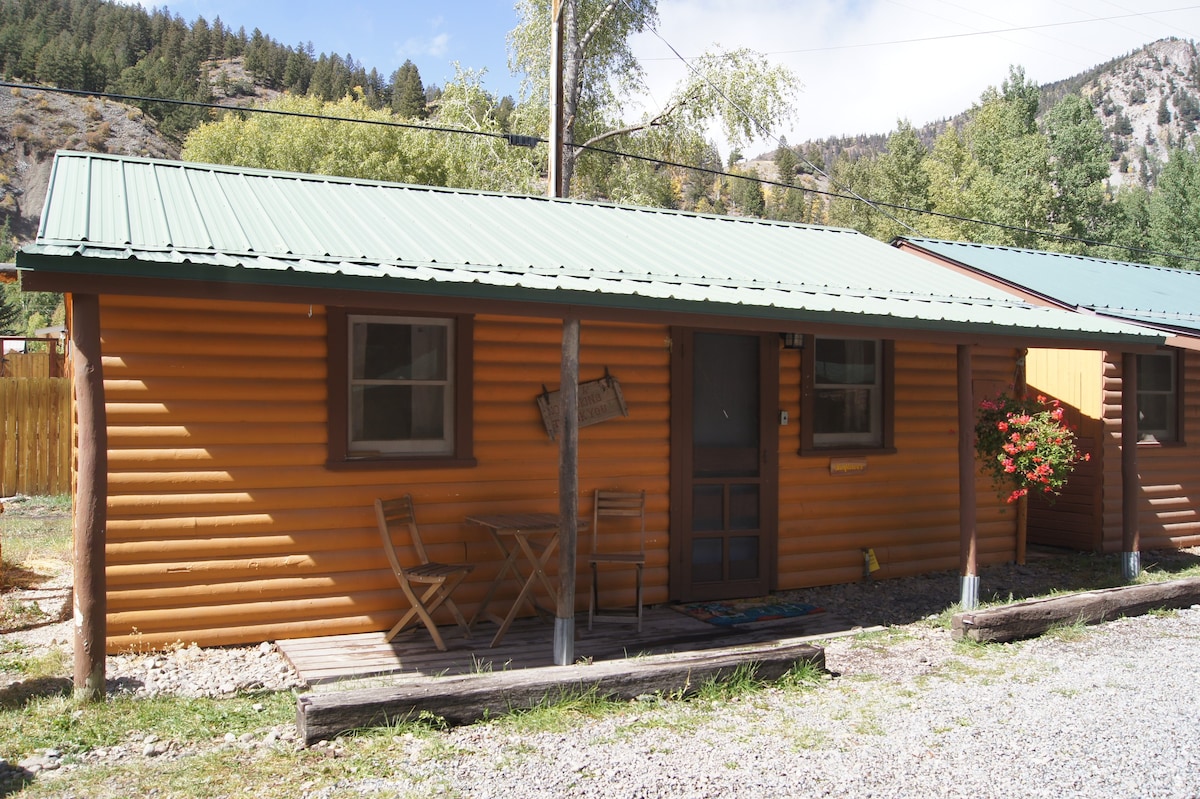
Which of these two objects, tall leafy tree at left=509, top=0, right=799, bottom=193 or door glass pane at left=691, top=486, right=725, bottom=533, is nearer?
door glass pane at left=691, top=486, right=725, bottom=533

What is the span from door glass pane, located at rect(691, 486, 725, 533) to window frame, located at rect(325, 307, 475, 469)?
6.31 feet

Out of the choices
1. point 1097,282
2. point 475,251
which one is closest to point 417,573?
point 475,251

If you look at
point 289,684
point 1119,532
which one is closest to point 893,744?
point 289,684

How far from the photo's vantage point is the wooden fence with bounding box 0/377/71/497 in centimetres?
1348

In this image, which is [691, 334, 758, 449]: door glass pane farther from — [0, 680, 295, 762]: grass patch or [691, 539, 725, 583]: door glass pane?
[0, 680, 295, 762]: grass patch

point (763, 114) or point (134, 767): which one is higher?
point (763, 114)

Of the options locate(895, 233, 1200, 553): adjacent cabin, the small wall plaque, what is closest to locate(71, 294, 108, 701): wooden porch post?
the small wall plaque

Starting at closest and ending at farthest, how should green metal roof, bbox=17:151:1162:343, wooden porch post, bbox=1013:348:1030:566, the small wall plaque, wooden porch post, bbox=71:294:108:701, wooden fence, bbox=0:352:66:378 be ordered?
wooden porch post, bbox=71:294:108:701 → green metal roof, bbox=17:151:1162:343 → the small wall plaque → wooden porch post, bbox=1013:348:1030:566 → wooden fence, bbox=0:352:66:378

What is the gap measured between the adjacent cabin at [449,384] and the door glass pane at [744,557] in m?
0.02

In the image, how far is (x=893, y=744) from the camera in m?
4.61

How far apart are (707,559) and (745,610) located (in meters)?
0.53

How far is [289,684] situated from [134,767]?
4.28ft

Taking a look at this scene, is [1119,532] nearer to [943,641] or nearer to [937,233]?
[943,641]

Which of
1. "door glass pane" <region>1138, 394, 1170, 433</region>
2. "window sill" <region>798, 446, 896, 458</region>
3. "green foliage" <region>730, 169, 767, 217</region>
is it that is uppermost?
"green foliage" <region>730, 169, 767, 217</region>
